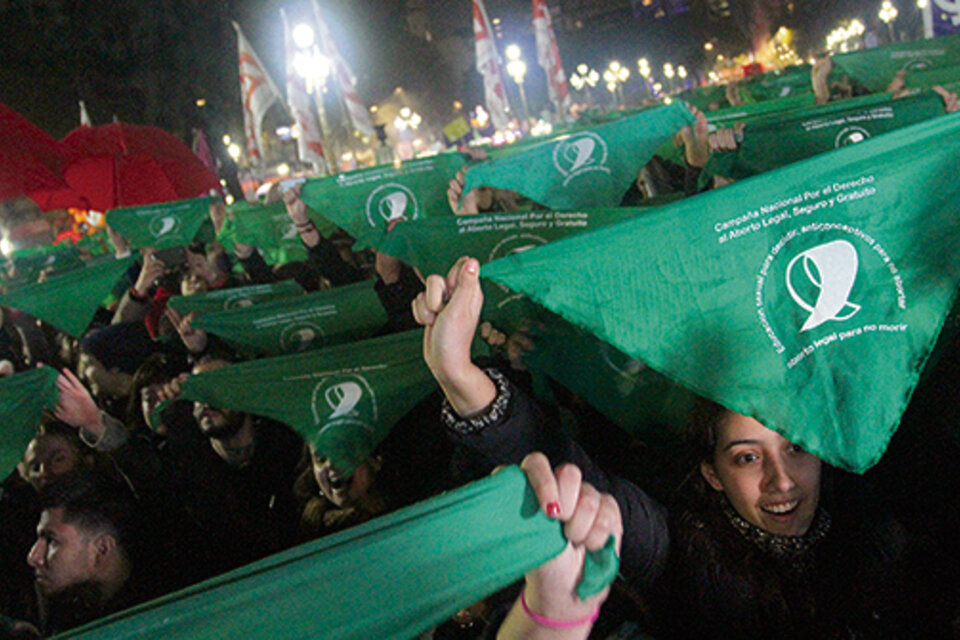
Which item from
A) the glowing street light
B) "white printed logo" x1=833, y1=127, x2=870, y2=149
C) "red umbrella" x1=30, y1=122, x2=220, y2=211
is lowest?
"white printed logo" x1=833, y1=127, x2=870, y2=149

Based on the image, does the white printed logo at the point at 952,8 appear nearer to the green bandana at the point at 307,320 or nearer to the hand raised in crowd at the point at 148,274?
the green bandana at the point at 307,320

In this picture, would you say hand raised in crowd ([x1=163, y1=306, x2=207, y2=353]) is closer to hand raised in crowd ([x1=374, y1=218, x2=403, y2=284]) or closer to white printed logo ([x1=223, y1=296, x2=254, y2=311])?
white printed logo ([x1=223, y1=296, x2=254, y2=311])

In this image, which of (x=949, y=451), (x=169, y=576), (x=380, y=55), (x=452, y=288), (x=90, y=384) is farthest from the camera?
(x=380, y=55)

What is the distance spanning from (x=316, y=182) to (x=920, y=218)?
4013mm

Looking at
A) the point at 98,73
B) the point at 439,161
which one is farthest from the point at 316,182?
the point at 98,73

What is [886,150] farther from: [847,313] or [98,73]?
[98,73]

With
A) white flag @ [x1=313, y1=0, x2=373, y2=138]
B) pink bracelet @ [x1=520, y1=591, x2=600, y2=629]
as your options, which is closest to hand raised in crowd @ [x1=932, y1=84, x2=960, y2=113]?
pink bracelet @ [x1=520, y1=591, x2=600, y2=629]

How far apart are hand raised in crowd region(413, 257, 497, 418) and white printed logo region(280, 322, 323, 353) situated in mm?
2360

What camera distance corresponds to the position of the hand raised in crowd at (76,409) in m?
2.91

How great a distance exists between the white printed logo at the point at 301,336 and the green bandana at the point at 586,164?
1333 millimetres

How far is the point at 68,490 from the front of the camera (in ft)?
9.02

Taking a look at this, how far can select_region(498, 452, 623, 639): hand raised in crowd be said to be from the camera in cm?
104

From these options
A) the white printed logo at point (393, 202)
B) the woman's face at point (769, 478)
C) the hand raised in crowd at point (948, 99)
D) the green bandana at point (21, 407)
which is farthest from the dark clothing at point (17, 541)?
the hand raised in crowd at point (948, 99)

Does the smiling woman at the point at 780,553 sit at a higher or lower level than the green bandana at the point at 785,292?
lower
